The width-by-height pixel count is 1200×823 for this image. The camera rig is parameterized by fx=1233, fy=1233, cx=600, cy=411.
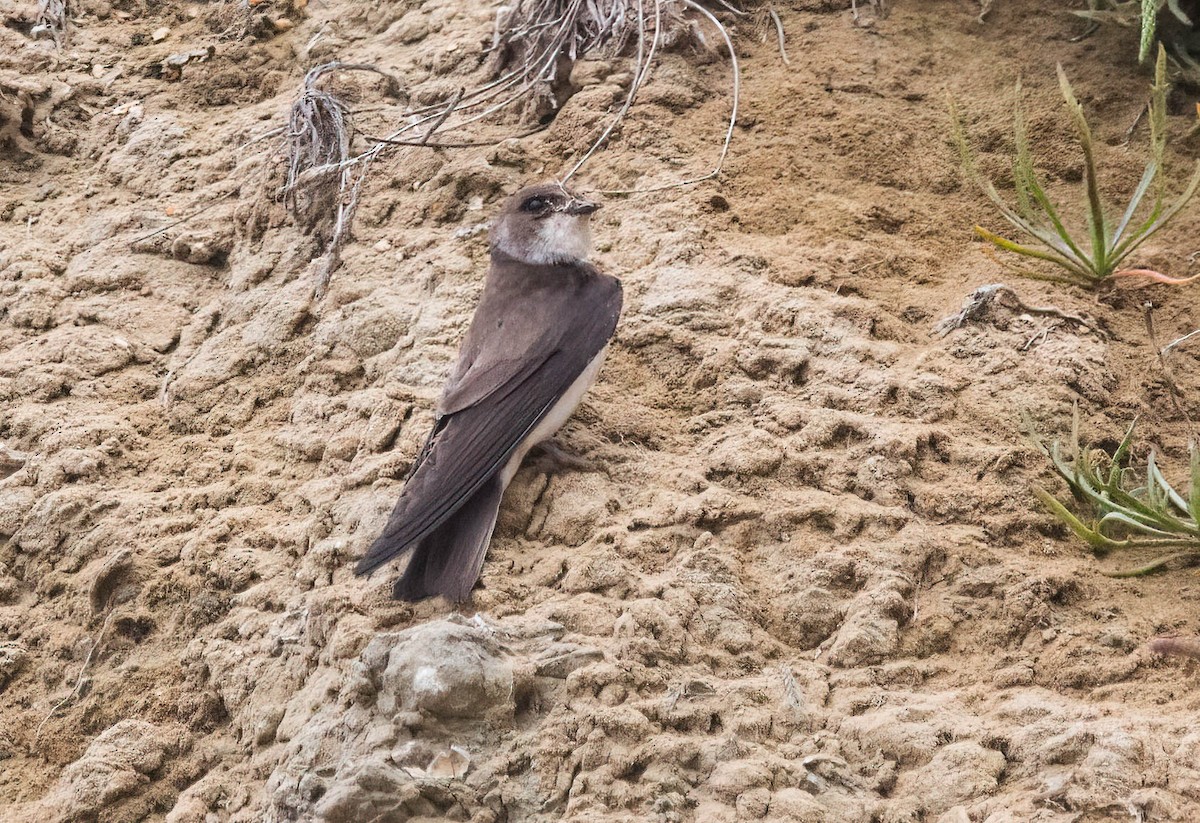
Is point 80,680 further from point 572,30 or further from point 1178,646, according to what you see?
point 572,30

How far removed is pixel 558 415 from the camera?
3.80 metres

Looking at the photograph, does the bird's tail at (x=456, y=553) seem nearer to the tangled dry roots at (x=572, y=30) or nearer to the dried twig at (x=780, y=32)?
the tangled dry roots at (x=572, y=30)

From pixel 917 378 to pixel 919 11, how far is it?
2239 millimetres

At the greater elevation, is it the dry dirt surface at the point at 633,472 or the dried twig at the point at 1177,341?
the dried twig at the point at 1177,341

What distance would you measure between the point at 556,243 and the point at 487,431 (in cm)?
93

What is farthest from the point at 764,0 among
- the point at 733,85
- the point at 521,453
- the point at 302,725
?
the point at 302,725

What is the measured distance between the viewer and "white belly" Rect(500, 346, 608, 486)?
370cm

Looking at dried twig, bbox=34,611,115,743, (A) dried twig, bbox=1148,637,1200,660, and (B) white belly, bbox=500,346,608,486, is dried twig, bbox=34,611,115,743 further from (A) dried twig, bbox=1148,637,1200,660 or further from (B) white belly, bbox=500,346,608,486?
(A) dried twig, bbox=1148,637,1200,660

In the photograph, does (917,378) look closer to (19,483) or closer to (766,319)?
(766,319)

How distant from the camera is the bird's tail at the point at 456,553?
11.0 feet

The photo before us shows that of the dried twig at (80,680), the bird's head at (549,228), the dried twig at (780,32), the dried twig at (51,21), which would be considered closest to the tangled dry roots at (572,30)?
the dried twig at (780,32)

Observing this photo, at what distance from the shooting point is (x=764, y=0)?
546 cm

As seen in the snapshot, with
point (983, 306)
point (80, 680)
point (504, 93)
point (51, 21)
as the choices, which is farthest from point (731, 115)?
point (51, 21)

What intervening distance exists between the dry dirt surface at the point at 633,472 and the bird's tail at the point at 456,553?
6cm
